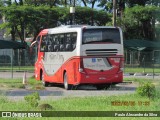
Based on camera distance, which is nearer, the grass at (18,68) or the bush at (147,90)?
the bush at (147,90)

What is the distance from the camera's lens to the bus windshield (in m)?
23.2

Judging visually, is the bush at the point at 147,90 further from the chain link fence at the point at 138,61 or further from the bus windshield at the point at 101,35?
the chain link fence at the point at 138,61

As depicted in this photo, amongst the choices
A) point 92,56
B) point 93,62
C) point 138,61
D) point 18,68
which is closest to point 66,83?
point 93,62

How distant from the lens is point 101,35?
23.4 m

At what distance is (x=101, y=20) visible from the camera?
2363 inches

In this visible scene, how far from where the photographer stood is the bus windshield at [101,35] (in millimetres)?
23188

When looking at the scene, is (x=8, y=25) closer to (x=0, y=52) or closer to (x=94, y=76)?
(x=0, y=52)

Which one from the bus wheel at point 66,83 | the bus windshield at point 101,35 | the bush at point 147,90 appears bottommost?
the bus wheel at point 66,83

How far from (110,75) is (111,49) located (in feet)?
Answer: 4.10

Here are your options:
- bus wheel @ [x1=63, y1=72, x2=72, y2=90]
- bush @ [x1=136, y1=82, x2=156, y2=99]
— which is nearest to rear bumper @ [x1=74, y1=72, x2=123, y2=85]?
bus wheel @ [x1=63, y1=72, x2=72, y2=90]

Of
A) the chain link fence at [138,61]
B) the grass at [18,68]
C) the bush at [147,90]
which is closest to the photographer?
the bush at [147,90]

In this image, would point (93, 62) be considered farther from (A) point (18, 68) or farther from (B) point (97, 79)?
(A) point (18, 68)

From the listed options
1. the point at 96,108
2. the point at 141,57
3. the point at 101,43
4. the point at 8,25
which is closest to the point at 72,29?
the point at 101,43

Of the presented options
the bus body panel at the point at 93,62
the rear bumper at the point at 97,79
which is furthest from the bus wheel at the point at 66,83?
the rear bumper at the point at 97,79
